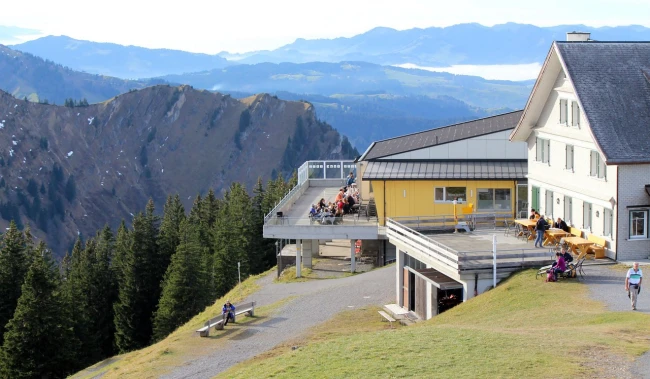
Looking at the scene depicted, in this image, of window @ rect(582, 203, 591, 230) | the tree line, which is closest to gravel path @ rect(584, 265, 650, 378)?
window @ rect(582, 203, 591, 230)

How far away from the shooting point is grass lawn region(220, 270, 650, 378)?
66.9ft

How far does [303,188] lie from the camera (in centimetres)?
6500

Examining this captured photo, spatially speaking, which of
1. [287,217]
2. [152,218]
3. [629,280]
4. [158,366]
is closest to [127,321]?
[152,218]

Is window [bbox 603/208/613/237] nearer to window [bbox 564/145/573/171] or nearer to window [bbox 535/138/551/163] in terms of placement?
window [bbox 564/145/573/171]

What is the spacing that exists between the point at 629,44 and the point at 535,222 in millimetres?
8023

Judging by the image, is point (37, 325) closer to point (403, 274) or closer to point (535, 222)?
point (403, 274)

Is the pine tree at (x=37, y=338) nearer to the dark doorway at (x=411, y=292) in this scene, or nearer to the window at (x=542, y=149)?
the dark doorway at (x=411, y=292)

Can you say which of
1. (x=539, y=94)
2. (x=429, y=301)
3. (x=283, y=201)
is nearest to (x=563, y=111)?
(x=539, y=94)

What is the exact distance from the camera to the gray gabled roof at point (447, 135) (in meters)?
51.3

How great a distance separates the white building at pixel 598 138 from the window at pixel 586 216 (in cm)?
2

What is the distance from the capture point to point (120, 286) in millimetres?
77500

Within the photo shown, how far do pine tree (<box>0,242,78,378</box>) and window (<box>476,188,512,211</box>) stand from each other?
26300 mm

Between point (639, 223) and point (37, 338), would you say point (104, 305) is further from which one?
point (639, 223)

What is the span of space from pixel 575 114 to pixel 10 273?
47.7 meters
